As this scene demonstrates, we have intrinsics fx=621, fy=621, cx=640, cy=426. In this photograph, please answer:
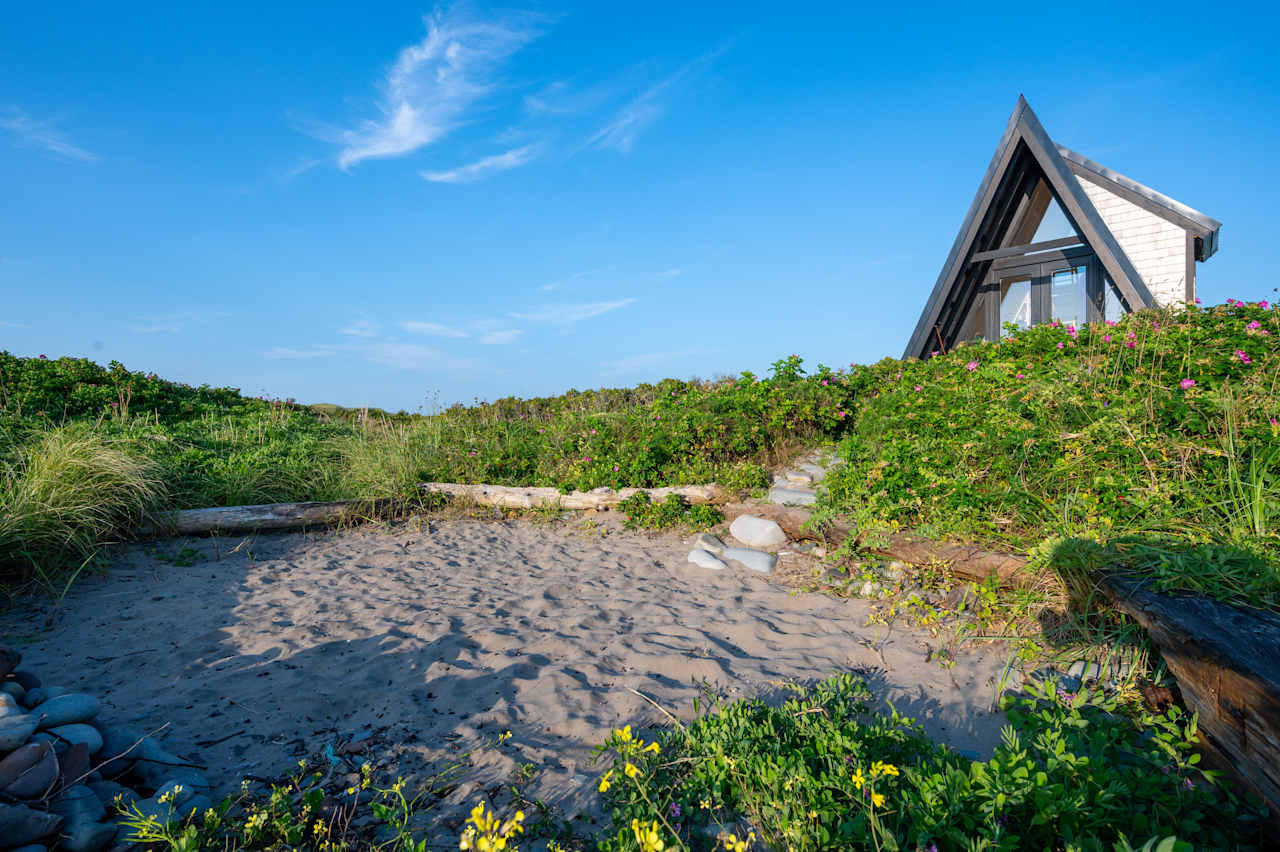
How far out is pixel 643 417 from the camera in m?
9.24

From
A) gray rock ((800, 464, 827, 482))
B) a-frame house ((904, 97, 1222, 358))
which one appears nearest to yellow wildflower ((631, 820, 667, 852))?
gray rock ((800, 464, 827, 482))

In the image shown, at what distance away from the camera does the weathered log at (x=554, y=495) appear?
728 cm

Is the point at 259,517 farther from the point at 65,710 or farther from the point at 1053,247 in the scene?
the point at 1053,247

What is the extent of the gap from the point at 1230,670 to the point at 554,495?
21.0ft

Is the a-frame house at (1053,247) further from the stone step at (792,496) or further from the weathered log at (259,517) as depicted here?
the weathered log at (259,517)

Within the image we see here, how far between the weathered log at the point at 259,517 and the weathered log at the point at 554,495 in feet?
2.91

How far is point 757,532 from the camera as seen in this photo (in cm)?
628

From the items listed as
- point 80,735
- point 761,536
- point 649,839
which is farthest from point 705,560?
point 80,735

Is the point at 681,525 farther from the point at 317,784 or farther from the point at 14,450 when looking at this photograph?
the point at 14,450

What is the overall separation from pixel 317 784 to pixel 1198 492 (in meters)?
5.38

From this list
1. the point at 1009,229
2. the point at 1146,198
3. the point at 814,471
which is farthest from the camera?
the point at 1009,229

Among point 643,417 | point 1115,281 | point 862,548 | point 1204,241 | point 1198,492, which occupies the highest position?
point 1204,241

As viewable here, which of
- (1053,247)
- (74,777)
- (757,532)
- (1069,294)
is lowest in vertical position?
(74,777)

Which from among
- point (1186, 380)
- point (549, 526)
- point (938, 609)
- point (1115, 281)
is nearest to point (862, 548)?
point (938, 609)
